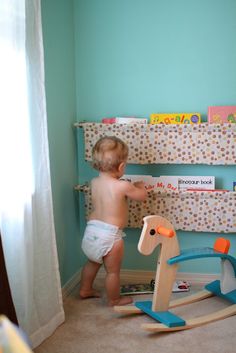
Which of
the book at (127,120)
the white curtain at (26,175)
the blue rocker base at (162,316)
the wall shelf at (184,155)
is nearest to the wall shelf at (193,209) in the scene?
the wall shelf at (184,155)

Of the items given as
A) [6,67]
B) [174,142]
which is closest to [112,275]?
[174,142]

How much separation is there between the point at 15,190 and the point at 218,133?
1.30 metres

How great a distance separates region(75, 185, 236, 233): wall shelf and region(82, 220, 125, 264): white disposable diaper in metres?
0.31

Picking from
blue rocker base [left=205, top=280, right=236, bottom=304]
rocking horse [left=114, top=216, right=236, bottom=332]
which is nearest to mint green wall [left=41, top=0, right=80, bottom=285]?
rocking horse [left=114, top=216, right=236, bottom=332]

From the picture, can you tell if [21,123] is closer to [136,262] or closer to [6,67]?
[6,67]

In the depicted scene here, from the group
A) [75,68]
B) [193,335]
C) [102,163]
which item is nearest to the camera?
[193,335]

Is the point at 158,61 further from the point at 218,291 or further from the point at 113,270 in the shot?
the point at 218,291

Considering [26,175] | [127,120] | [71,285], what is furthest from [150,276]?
[26,175]

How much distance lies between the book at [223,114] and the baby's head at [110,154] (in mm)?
579

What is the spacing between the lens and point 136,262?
2.79 m

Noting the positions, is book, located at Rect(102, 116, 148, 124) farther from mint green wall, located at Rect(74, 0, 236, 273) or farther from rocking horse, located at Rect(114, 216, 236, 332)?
rocking horse, located at Rect(114, 216, 236, 332)

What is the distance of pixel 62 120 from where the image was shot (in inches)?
96.3

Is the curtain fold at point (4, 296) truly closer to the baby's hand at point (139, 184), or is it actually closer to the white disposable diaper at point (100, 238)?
the white disposable diaper at point (100, 238)

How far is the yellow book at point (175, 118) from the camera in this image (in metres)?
2.51
